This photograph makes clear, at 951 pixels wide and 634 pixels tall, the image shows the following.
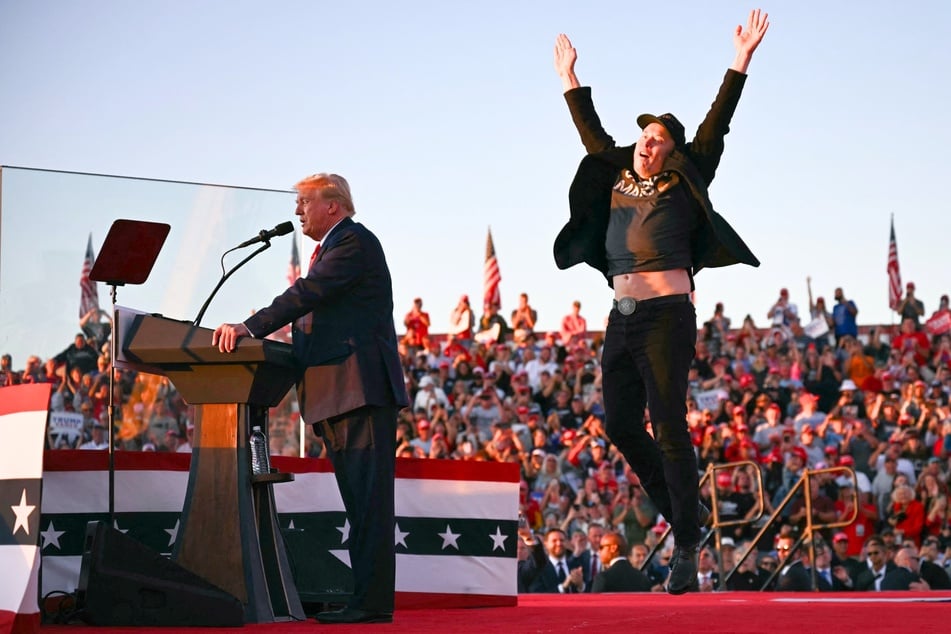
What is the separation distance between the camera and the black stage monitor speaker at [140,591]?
538cm

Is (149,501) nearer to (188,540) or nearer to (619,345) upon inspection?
(188,540)

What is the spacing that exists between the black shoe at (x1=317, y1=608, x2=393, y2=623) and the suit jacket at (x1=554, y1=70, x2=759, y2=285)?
162 cm

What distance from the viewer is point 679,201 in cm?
591

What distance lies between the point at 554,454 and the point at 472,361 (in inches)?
157

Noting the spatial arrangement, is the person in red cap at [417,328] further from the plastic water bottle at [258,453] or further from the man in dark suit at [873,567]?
the plastic water bottle at [258,453]

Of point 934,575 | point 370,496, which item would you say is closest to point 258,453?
point 370,496

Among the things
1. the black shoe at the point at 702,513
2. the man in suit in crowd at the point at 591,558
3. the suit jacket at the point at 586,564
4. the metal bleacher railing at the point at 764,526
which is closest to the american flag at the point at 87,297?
the black shoe at the point at 702,513

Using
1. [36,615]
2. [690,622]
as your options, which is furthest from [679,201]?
[36,615]

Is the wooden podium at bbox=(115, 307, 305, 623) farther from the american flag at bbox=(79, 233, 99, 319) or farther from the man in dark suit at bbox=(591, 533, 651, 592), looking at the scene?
the man in dark suit at bbox=(591, 533, 651, 592)

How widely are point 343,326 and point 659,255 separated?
1.30 meters

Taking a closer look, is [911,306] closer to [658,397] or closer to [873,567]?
[873,567]

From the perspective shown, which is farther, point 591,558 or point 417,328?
point 417,328

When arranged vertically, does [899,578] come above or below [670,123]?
below

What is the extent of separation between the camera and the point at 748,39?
5957 millimetres
